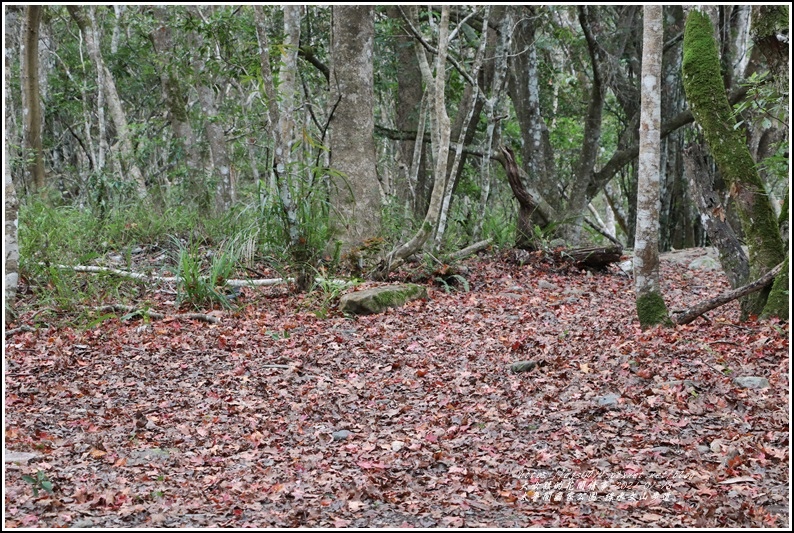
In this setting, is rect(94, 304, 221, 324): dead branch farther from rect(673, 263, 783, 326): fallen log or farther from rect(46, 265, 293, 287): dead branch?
rect(673, 263, 783, 326): fallen log

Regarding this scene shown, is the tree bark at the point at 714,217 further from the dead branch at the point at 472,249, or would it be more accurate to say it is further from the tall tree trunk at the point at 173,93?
the tall tree trunk at the point at 173,93

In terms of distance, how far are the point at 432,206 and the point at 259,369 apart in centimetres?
357

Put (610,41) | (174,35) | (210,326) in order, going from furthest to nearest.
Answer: (174,35)
(610,41)
(210,326)

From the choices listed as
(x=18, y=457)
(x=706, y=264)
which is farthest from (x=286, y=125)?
(x=706, y=264)

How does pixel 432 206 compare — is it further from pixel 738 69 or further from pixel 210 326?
pixel 738 69

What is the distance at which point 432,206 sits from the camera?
8.91m

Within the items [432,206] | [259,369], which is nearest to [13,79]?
[432,206]

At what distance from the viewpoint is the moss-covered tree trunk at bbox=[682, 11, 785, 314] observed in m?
6.27

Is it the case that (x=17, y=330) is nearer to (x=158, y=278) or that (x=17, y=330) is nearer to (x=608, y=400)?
(x=158, y=278)

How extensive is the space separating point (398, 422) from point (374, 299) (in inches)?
116

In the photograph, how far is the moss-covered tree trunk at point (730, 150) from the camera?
6273 mm

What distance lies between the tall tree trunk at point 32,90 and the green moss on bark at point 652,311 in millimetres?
8621

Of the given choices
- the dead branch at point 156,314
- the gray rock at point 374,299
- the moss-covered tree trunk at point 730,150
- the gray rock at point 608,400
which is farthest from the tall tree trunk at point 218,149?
the gray rock at point 608,400

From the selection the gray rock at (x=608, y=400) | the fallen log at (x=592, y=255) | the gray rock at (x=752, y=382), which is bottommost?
the gray rock at (x=608, y=400)
